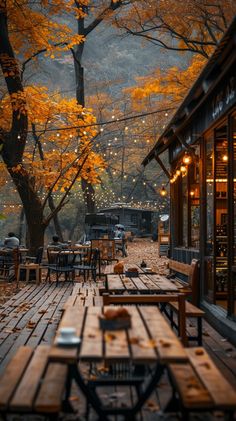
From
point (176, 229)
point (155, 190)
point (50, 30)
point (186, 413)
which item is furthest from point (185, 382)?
point (155, 190)

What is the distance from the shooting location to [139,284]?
24.5 ft

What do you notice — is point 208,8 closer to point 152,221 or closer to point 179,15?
point 179,15

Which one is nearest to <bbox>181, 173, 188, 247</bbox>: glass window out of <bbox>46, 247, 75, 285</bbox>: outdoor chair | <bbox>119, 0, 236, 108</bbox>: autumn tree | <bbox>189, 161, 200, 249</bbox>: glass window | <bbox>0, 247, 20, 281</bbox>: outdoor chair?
<bbox>189, 161, 200, 249</bbox>: glass window

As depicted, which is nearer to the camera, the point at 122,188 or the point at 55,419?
the point at 55,419

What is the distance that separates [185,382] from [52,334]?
452cm

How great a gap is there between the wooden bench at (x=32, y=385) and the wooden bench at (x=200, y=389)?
801 mm

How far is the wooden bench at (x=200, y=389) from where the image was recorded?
11.2ft

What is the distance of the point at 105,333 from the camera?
13.4ft

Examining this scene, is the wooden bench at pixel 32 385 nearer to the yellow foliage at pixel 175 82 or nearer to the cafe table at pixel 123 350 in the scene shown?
the cafe table at pixel 123 350

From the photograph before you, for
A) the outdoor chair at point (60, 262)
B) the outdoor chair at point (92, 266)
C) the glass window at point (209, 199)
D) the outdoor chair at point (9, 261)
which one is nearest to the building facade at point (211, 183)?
the glass window at point (209, 199)

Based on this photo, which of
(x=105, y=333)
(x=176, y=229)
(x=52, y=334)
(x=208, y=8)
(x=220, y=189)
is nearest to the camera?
(x=105, y=333)

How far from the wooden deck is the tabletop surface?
2.48ft

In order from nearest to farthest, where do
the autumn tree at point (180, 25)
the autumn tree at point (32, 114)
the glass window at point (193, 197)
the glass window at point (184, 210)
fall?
the glass window at point (193, 197) < the glass window at point (184, 210) < the autumn tree at point (32, 114) < the autumn tree at point (180, 25)

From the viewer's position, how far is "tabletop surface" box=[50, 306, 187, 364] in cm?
344
